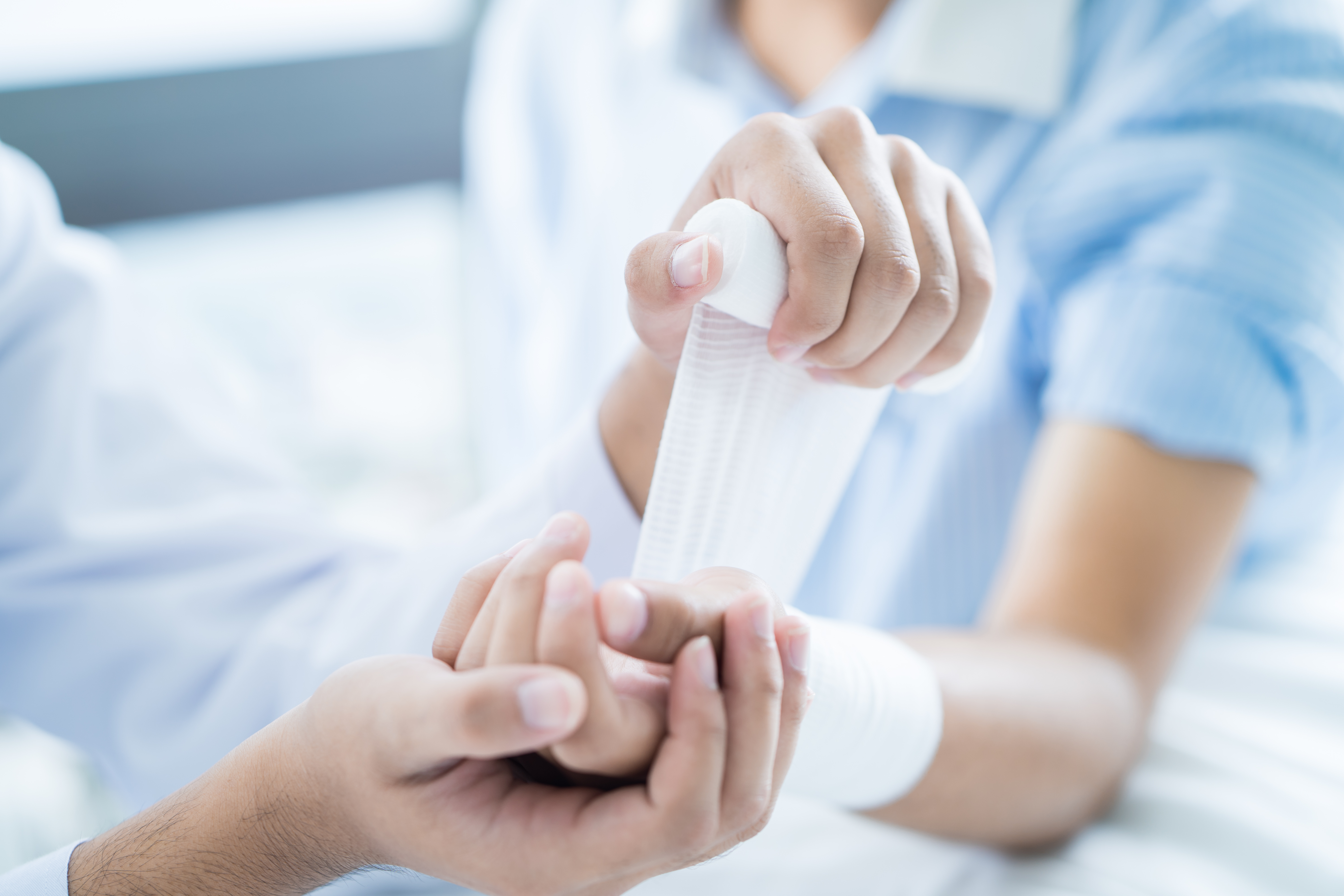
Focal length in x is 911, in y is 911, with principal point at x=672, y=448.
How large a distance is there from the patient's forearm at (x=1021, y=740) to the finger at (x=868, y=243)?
214mm

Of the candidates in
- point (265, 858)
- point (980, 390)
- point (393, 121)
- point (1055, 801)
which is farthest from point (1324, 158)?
point (393, 121)

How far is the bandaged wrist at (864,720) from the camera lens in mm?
396

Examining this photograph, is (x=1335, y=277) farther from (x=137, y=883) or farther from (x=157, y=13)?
(x=157, y=13)

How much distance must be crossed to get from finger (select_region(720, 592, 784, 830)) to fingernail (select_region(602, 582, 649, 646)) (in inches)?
1.2

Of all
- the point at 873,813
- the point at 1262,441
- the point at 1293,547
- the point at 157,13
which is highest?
the point at 157,13

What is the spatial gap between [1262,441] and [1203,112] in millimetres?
205

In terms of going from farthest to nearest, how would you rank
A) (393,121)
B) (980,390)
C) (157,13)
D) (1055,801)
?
(393,121)
(157,13)
(980,390)
(1055,801)

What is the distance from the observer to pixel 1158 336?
1.78 feet

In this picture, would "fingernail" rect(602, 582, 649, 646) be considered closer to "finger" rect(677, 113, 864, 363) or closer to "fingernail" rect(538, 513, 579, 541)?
"fingernail" rect(538, 513, 579, 541)

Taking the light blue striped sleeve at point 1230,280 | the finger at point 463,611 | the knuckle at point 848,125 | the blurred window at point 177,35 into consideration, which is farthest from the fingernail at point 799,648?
the blurred window at point 177,35

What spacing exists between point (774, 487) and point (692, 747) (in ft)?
0.57

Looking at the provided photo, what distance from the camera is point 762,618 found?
0.29m

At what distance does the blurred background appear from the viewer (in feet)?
3.24

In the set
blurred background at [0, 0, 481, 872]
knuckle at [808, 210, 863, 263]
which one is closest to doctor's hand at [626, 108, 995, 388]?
knuckle at [808, 210, 863, 263]
